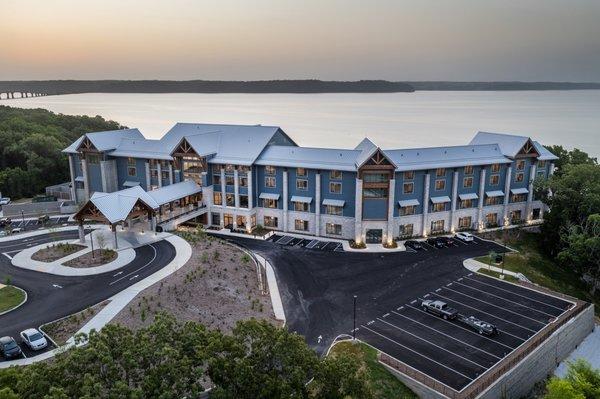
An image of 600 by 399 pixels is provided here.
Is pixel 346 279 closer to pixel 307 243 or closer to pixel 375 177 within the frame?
pixel 307 243

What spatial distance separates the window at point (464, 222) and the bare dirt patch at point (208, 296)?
116 ft

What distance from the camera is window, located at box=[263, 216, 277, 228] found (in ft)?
242

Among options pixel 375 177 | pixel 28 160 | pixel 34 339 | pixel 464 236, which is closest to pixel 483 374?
pixel 375 177

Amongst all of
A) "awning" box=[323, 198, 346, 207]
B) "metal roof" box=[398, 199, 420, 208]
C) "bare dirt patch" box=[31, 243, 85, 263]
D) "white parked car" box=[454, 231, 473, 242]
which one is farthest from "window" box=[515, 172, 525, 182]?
"bare dirt patch" box=[31, 243, 85, 263]

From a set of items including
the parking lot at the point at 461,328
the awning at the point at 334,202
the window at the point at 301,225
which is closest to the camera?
the parking lot at the point at 461,328

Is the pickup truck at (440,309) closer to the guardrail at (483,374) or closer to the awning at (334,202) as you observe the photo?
the guardrail at (483,374)

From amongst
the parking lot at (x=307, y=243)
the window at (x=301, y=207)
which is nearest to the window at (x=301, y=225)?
the window at (x=301, y=207)

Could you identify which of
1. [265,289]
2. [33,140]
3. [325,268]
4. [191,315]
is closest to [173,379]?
[191,315]

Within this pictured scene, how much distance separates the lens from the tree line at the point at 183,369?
22328mm

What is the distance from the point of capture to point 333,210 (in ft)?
228

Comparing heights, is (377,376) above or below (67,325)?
below

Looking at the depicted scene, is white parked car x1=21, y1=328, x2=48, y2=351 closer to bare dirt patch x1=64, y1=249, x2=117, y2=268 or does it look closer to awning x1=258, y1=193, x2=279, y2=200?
bare dirt patch x1=64, y1=249, x2=117, y2=268

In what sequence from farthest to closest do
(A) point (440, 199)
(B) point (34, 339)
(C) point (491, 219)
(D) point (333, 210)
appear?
(C) point (491, 219) < (A) point (440, 199) < (D) point (333, 210) < (B) point (34, 339)

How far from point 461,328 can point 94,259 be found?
4221cm
